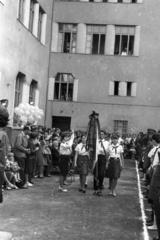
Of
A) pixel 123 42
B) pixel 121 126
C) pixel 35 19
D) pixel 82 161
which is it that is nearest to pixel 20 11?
pixel 35 19

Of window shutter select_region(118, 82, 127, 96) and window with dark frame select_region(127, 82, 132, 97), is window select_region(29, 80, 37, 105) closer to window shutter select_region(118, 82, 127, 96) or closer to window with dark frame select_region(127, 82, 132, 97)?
window shutter select_region(118, 82, 127, 96)

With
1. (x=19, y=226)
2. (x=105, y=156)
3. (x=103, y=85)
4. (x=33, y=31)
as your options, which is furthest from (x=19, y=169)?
(x=103, y=85)

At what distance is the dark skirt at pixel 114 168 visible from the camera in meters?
11.5

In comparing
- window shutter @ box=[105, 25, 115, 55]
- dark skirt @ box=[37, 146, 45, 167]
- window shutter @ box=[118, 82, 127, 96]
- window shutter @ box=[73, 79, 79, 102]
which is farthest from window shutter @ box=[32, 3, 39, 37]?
dark skirt @ box=[37, 146, 45, 167]

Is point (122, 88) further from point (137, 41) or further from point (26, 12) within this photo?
point (26, 12)

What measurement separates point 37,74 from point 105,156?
1570 cm

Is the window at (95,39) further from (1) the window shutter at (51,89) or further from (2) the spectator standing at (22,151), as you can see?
(2) the spectator standing at (22,151)

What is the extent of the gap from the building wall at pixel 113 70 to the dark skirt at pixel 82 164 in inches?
694

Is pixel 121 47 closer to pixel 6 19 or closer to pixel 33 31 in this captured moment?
pixel 33 31

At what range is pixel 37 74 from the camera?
2658 cm

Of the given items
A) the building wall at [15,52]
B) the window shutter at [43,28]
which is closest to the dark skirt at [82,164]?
the building wall at [15,52]

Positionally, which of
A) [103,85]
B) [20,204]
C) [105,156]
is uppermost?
[103,85]

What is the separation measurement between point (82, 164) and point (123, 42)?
19.5 metres

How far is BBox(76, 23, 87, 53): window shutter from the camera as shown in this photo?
29.7m
